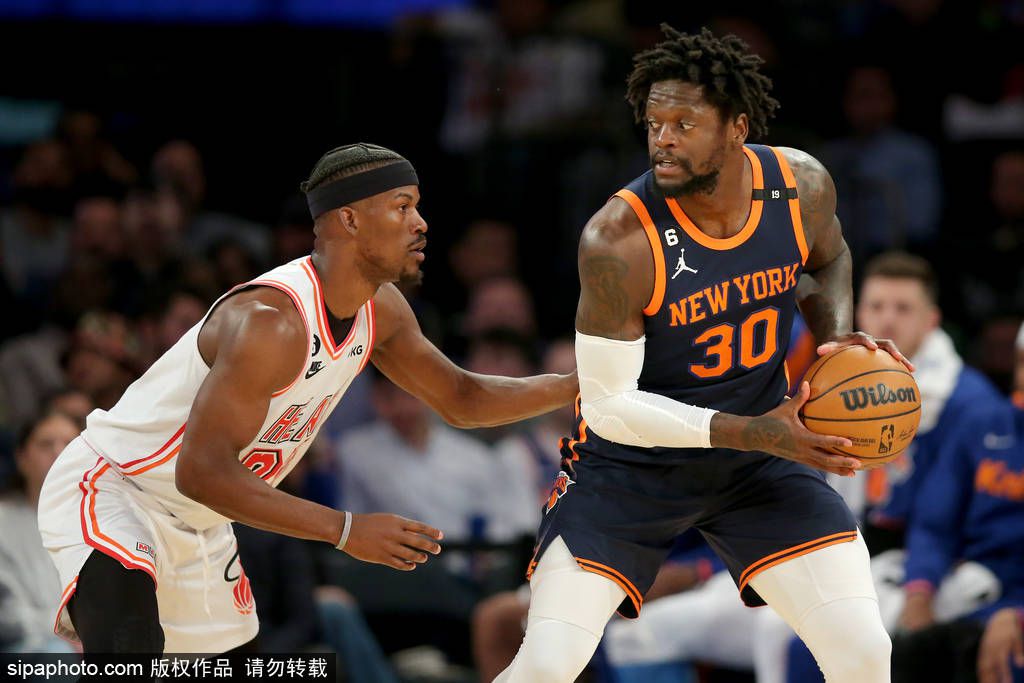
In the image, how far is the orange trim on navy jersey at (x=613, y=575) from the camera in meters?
4.52

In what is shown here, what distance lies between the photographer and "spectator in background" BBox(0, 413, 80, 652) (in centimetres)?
628

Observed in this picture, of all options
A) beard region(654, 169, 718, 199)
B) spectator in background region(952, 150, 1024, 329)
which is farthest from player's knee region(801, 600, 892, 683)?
spectator in background region(952, 150, 1024, 329)

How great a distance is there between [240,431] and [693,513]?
1386 millimetres

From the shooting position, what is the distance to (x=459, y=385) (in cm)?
507

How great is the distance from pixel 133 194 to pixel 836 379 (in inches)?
249

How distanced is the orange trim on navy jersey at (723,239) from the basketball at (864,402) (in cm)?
43

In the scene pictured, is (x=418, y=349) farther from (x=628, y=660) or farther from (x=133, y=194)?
(x=133, y=194)

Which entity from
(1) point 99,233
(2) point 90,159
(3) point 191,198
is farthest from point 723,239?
(2) point 90,159

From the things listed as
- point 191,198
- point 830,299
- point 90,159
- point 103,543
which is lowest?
point 103,543

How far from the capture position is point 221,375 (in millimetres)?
4355

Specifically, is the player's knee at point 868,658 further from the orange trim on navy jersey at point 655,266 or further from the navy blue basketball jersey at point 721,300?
the orange trim on navy jersey at point 655,266

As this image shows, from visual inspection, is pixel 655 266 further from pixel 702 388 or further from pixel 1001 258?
pixel 1001 258

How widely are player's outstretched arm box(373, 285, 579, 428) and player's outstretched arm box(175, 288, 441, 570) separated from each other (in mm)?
664

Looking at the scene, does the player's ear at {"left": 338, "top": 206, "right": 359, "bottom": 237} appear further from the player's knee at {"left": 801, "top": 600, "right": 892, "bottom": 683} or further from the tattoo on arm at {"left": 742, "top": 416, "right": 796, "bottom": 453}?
the player's knee at {"left": 801, "top": 600, "right": 892, "bottom": 683}
